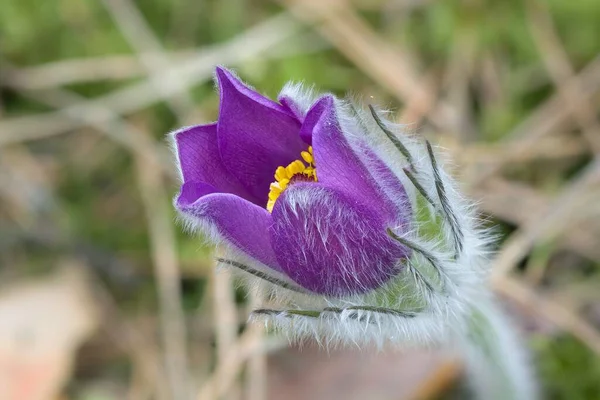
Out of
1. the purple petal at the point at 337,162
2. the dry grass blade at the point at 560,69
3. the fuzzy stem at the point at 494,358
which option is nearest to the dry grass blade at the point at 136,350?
the fuzzy stem at the point at 494,358

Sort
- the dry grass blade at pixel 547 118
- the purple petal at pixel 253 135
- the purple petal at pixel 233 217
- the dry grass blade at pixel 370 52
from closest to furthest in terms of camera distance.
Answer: the purple petal at pixel 233 217 < the purple petal at pixel 253 135 < the dry grass blade at pixel 547 118 < the dry grass blade at pixel 370 52

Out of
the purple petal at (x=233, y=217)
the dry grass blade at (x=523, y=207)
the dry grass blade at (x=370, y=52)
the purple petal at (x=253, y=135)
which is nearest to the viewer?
the purple petal at (x=233, y=217)

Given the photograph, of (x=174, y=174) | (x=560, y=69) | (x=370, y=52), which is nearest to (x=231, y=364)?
(x=174, y=174)

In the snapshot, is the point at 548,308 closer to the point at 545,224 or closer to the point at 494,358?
the point at 545,224

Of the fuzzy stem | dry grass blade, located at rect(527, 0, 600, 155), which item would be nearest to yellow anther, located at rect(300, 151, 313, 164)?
the fuzzy stem

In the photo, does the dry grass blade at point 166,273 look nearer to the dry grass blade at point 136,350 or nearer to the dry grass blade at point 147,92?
the dry grass blade at point 136,350

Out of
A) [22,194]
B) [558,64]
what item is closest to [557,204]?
[558,64]

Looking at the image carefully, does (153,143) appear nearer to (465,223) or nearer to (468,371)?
(468,371)

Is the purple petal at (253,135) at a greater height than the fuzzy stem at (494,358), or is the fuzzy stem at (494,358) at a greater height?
the purple petal at (253,135)
